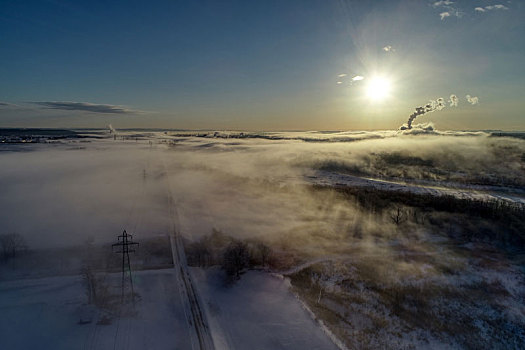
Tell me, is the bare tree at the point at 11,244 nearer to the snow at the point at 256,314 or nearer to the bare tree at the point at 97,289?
the bare tree at the point at 97,289

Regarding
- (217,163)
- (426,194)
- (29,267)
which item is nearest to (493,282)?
(426,194)

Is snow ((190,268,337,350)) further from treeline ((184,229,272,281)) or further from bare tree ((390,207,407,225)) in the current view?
bare tree ((390,207,407,225))

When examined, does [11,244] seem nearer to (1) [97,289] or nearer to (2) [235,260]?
(1) [97,289]

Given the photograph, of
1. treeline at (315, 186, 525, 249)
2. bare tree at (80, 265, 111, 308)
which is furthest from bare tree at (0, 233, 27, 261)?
treeline at (315, 186, 525, 249)

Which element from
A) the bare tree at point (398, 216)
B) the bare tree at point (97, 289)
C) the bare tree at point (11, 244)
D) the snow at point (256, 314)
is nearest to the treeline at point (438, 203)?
the bare tree at point (398, 216)

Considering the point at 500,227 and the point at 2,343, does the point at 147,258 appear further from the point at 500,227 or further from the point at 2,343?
the point at 500,227

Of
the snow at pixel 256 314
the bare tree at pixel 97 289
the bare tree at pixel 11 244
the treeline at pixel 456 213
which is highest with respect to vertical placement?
the treeline at pixel 456 213

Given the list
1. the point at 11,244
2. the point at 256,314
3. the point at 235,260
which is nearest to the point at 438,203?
the point at 235,260
